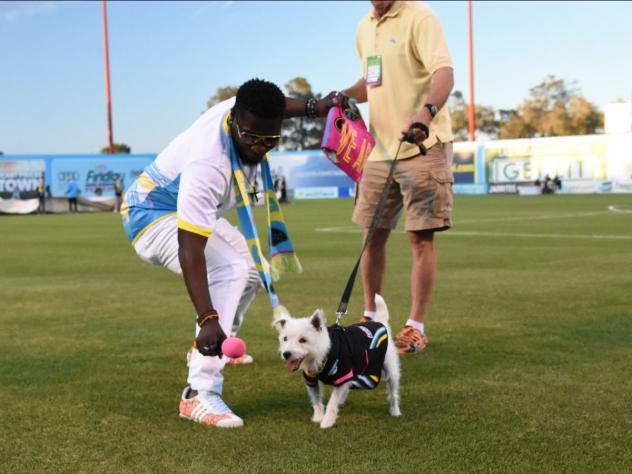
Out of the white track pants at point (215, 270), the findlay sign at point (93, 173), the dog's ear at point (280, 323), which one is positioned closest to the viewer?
the dog's ear at point (280, 323)

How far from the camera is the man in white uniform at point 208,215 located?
12.3 ft

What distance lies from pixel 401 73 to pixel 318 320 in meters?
2.73

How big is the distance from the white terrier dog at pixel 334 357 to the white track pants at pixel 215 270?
1.14 ft

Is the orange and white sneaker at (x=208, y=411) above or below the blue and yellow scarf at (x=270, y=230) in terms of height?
below

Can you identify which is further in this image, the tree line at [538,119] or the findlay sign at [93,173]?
the tree line at [538,119]

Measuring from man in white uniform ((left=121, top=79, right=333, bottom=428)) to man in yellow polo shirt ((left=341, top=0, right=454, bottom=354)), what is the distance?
4.52 feet

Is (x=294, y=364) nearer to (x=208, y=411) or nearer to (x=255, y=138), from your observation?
(x=208, y=411)

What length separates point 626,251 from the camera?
12.0 metres

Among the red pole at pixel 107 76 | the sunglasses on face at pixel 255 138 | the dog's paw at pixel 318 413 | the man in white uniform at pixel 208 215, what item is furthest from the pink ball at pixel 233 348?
the red pole at pixel 107 76

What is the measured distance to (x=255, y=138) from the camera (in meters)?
3.78

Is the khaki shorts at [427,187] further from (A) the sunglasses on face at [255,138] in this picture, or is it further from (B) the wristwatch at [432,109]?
(A) the sunglasses on face at [255,138]

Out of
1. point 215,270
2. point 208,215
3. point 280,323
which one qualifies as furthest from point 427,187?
point 208,215

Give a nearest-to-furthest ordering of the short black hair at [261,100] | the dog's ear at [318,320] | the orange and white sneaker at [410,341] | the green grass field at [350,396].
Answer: the green grass field at [350,396] < the short black hair at [261,100] < the dog's ear at [318,320] < the orange and white sneaker at [410,341]

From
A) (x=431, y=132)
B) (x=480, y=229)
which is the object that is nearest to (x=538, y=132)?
(x=480, y=229)
